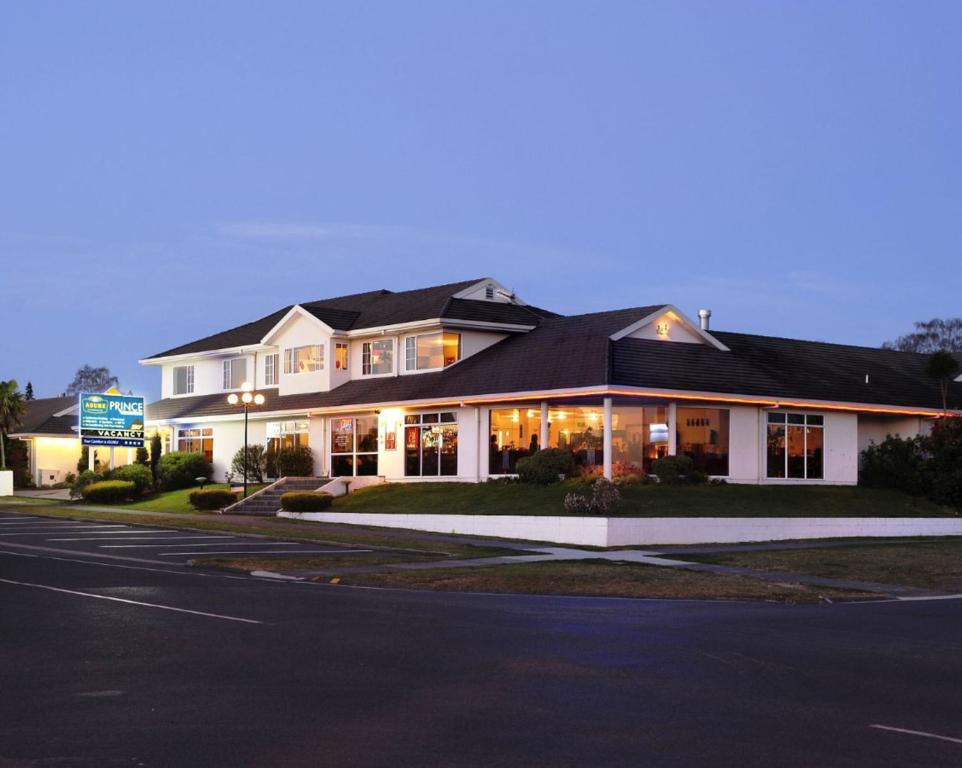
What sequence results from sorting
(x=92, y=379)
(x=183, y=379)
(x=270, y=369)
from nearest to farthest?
(x=270, y=369), (x=183, y=379), (x=92, y=379)

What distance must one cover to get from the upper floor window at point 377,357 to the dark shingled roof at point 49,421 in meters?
29.1

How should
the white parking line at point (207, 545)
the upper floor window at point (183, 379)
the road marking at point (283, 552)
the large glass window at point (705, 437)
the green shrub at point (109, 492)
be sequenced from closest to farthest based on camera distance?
the road marking at point (283, 552)
the white parking line at point (207, 545)
the large glass window at point (705, 437)
the green shrub at point (109, 492)
the upper floor window at point (183, 379)

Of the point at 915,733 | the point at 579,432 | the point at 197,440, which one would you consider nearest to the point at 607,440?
the point at 579,432

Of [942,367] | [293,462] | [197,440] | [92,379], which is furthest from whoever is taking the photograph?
[92,379]

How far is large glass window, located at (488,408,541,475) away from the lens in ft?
139

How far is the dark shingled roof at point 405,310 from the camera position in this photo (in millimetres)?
46656

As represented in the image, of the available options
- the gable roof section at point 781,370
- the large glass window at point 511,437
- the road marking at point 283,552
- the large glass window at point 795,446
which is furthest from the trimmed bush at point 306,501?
the large glass window at point 795,446

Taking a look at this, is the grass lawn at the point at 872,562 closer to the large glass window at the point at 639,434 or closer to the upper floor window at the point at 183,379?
the large glass window at the point at 639,434

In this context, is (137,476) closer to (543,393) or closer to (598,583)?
(543,393)

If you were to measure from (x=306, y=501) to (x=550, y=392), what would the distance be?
367 inches

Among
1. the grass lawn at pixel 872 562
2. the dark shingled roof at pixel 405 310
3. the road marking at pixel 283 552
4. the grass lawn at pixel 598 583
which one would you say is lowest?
the grass lawn at pixel 872 562

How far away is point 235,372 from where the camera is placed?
57.1 meters

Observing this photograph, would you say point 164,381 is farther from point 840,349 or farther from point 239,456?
point 840,349

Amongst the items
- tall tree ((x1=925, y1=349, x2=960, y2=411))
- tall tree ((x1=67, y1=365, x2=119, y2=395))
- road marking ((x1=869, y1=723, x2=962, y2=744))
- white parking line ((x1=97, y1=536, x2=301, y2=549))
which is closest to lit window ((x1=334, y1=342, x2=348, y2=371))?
white parking line ((x1=97, y1=536, x2=301, y2=549))
